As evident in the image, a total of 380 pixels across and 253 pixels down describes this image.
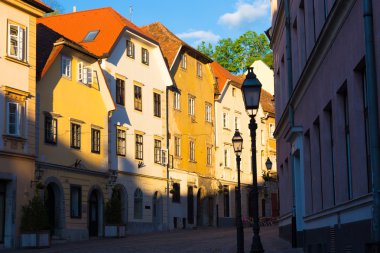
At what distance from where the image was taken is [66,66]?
3434 cm

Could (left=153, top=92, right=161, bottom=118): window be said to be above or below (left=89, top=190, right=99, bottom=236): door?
above

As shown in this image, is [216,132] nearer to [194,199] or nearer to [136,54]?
[194,199]

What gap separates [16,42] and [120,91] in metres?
11.5

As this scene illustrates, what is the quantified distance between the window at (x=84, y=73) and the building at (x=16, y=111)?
4.93m

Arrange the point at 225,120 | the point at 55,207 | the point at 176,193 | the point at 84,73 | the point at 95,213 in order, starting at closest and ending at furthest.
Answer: the point at 55,207 < the point at 84,73 < the point at 95,213 < the point at 176,193 < the point at 225,120

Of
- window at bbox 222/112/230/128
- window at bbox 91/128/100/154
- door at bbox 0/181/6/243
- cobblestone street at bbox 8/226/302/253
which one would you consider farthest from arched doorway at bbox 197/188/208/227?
door at bbox 0/181/6/243

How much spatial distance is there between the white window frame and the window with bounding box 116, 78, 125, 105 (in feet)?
19.4

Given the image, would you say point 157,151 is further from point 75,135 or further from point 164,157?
point 75,135

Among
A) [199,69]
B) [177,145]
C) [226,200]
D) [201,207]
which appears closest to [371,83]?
[177,145]

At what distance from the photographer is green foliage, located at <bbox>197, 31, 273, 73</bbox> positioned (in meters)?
72.8

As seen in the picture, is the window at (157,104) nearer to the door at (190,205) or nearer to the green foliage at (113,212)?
the door at (190,205)

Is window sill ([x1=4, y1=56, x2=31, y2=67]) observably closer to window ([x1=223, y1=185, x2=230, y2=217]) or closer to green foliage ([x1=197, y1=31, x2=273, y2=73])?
window ([x1=223, y1=185, x2=230, y2=217])

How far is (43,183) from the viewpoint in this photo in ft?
104

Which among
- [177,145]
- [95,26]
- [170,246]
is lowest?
[170,246]
